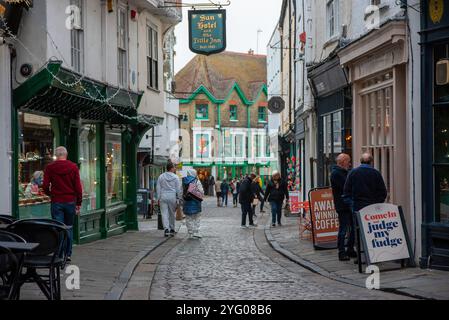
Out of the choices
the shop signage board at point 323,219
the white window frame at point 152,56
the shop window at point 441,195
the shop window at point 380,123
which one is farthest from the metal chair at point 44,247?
the white window frame at point 152,56

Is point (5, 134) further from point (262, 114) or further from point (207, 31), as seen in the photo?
point (262, 114)

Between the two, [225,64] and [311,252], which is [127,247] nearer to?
[311,252]

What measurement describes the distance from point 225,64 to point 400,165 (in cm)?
6655

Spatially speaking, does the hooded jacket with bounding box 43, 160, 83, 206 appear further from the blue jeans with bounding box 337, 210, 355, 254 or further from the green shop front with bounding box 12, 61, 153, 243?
the blue jeans with bounding box 337, 210, 355, 254

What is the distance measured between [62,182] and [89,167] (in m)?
5.48

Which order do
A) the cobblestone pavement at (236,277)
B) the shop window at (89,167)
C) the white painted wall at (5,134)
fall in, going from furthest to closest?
the shop window at (89,167)
the white painted wall at (5,134)
the cobblestone pavement at (236,277)

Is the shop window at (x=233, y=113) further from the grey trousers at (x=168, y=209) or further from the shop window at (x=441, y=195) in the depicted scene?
the shop window at (x=441, y=195)

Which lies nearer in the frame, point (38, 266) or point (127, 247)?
point (38, 266)

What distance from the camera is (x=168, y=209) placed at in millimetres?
20203

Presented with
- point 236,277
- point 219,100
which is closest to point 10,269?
point 236,277

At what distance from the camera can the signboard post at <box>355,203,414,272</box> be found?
475 inches

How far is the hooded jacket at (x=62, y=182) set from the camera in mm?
13164

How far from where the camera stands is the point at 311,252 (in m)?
16.0
